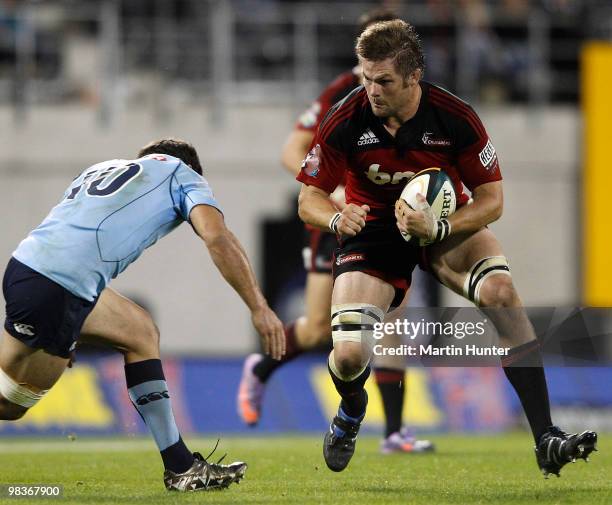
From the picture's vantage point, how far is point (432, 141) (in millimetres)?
7184

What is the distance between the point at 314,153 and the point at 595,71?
1183cm

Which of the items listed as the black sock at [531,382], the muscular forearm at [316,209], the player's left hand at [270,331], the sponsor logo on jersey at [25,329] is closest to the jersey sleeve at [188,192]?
the player's left hand at [270,331]

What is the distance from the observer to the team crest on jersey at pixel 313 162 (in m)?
7.30

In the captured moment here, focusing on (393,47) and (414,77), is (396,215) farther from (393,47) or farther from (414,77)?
(393,47)

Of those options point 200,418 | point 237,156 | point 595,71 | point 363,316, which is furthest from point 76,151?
point 363,316

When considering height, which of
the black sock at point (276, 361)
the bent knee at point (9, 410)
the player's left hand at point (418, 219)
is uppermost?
the player's left hand at point (418, 219)

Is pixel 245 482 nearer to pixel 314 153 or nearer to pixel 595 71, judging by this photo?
pixel 314 153

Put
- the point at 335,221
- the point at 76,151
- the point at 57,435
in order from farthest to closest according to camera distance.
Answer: the point at 76,151 < the point at 57,435 < the point at 335,221

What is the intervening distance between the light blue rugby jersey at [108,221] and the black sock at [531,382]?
1.83 metres

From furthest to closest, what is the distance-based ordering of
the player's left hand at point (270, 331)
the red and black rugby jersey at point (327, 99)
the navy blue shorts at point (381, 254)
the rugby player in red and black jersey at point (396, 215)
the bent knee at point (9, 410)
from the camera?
the red and black rugby jersey at point (327, 99) < the navy blue shorts at point (381, 254) < the rugby player in red and black jersey at point (396, 215) < the bent knee at point (9, 410) < the player's left hand at point (270, 331)

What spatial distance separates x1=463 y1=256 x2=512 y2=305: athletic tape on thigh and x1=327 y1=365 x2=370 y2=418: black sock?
69 centimetres

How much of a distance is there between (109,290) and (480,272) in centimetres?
196

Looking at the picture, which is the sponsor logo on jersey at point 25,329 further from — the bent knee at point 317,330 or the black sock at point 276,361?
the black sock at point 276,361

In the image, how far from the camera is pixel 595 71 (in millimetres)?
18312
